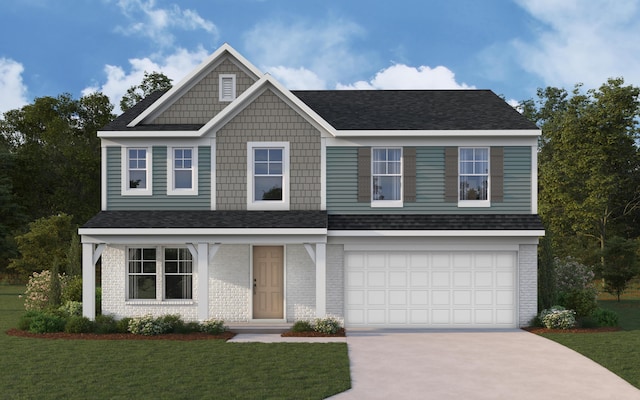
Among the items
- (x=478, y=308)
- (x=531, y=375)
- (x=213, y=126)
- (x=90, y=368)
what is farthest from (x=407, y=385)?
(x=213, y=126)

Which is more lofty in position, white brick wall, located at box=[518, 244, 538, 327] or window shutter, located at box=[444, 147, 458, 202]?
window shutter, located at box=[444, 147, 458, 202]

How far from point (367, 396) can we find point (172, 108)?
13213 mm

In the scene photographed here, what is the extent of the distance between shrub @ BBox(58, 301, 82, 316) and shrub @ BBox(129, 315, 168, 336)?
10.0 ft

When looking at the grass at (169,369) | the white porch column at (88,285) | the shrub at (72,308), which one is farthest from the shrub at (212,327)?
the shrub at (72,308)

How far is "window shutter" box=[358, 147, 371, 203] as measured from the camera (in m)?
19.9

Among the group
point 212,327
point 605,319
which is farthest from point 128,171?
point 605,319

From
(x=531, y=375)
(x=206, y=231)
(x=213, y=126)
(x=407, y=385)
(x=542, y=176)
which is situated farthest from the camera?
(x=542, y=176)

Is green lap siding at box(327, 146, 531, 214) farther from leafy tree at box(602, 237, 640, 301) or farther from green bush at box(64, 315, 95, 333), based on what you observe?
leafy tree at box(602, 237, 640, 301)

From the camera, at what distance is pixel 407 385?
1169cm

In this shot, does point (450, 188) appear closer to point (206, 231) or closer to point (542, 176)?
point (206, 231)

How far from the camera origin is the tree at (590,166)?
38.0 metres

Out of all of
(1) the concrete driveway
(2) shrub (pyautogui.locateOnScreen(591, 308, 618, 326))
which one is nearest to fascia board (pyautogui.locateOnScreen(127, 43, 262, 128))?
(1) the concrete driveway

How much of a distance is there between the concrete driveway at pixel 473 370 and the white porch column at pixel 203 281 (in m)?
4.41

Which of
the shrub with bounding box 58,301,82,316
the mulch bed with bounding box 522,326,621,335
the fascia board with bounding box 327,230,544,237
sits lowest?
the mulch bed with bounding box 522,326,621,335
